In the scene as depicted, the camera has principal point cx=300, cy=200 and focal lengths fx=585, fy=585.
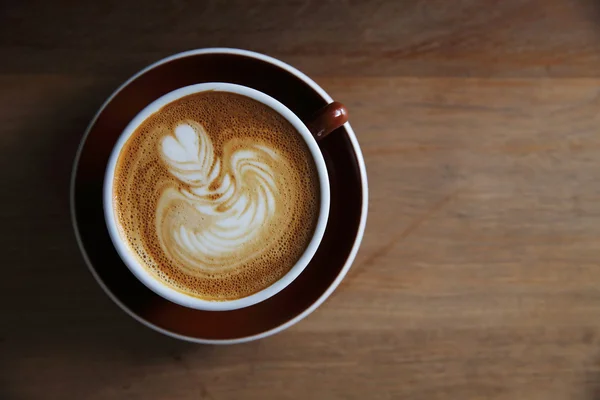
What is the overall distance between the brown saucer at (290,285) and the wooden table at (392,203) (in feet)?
0.32

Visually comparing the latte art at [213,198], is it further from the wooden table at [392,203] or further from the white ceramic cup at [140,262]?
the wooden table at [392,203]

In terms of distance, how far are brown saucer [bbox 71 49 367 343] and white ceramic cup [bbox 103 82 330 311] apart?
0.07 metres

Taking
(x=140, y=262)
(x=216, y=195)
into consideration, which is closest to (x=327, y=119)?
(x=216, y=195)

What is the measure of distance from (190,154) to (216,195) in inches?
2.7

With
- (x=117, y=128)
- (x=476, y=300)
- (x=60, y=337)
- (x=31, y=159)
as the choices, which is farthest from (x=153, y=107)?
(x=476, y=300)

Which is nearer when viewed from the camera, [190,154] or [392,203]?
[190,154]

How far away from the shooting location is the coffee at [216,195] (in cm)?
83

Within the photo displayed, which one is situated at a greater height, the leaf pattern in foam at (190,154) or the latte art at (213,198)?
the leaf pattern in foam at (190,154)

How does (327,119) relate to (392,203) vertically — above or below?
above

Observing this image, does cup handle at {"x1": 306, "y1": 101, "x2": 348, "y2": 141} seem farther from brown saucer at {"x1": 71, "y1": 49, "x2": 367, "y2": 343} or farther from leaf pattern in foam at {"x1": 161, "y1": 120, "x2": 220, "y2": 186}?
leaf pattern in foam at {"x1": 161, "y1": 120, "x2": 220, "y2": 186}

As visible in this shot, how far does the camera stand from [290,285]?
2.98 ft

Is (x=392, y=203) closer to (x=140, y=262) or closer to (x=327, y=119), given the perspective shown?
A: (x=327, y=119)

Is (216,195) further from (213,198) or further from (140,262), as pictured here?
(140,262)

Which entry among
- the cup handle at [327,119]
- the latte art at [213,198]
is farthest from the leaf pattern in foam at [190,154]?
the cup handle at [327,119]
